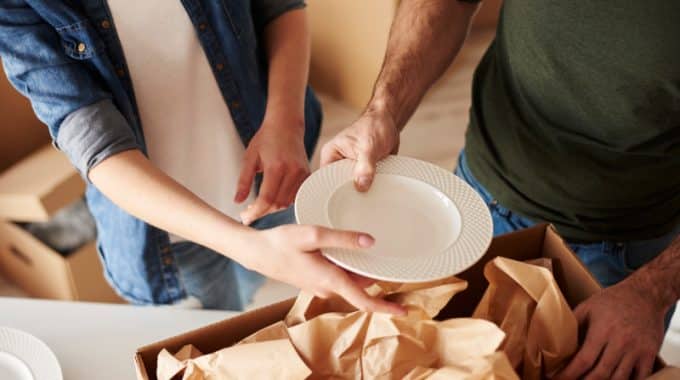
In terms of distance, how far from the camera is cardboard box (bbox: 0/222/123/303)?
1644mm

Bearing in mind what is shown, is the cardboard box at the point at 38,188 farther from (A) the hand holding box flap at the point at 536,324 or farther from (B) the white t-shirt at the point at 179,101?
(A) the hand holding box flap at the point at 536,324

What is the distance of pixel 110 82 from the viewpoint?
89 centimetres

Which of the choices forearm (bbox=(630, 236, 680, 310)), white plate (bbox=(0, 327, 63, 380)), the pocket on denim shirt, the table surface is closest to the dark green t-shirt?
forearm (bbox=(630, 236, 680, 310))

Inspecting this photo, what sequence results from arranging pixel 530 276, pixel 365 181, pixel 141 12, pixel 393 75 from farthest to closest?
pixel 393 75
pixel 141 12
pixel 365 181
pixel 530 276

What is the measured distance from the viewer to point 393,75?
3.29ft

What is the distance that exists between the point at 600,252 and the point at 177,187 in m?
0.71

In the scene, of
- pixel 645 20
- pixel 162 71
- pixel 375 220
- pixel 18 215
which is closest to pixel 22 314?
pixel 162 71

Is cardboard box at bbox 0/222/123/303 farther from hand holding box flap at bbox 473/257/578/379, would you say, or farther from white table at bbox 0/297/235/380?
hand holding box flap at bbox 473/257/578/379

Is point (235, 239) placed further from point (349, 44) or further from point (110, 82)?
point (349, 44)

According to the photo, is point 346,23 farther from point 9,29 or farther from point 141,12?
point 9,29

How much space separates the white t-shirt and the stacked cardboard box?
744mm

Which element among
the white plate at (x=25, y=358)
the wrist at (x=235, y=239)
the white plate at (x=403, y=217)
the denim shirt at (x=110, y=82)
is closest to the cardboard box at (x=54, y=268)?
the denim shirt at (x=110, y=82)

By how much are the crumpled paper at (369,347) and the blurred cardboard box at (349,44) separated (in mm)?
1967

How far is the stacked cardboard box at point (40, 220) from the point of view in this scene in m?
1.65
